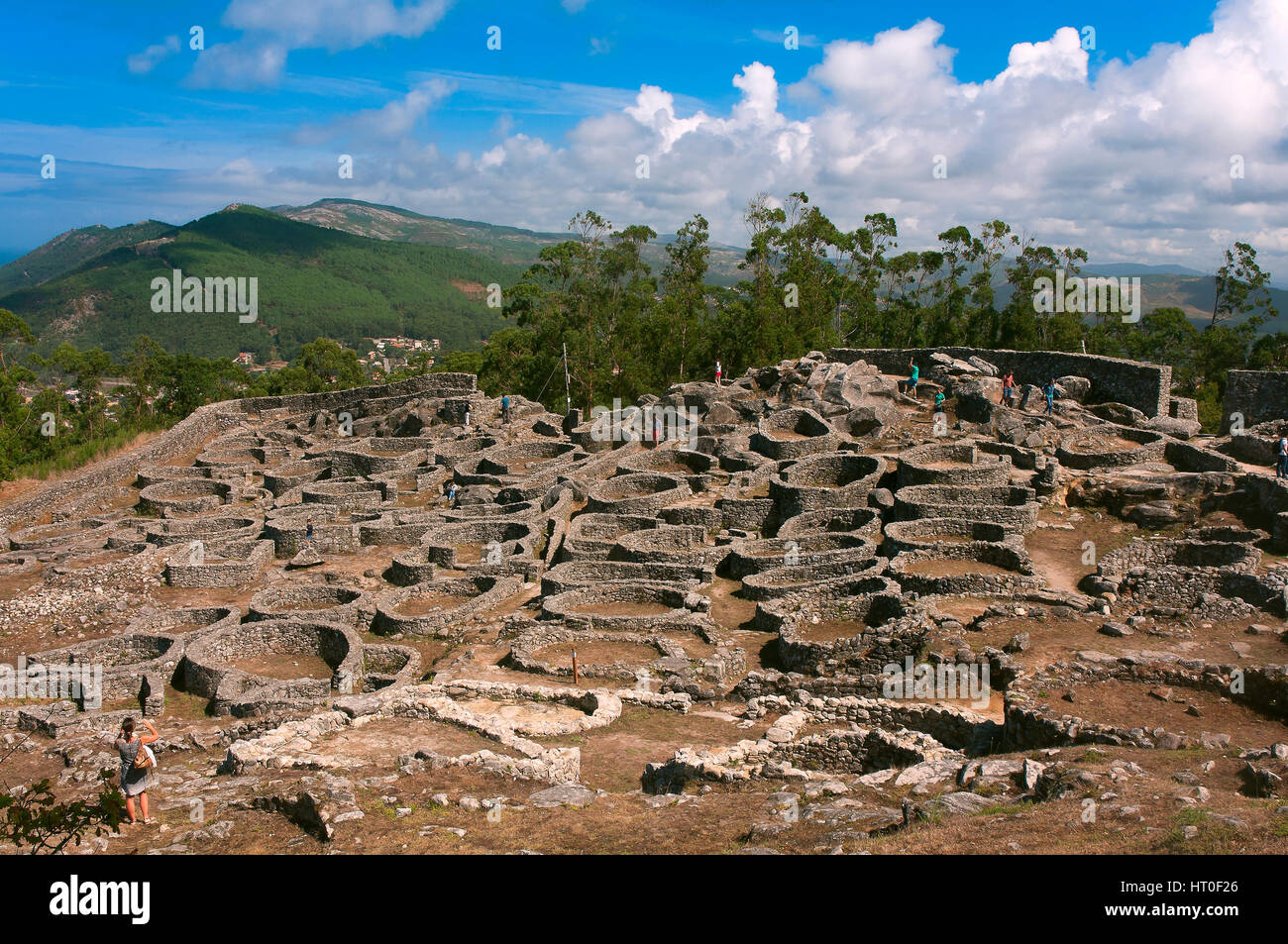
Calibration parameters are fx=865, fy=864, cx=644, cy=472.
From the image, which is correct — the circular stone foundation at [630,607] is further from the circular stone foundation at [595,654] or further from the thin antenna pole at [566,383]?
the thin antenna pole at [566,383]

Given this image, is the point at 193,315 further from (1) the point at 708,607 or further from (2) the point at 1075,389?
(1) the point at 708,607

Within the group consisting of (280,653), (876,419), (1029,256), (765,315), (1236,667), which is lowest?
(280,653)

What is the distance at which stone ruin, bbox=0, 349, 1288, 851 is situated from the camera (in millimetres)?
12641

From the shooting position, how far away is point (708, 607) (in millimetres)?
20891

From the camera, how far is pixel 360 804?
35.2 feet

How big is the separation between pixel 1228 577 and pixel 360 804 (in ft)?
61.5

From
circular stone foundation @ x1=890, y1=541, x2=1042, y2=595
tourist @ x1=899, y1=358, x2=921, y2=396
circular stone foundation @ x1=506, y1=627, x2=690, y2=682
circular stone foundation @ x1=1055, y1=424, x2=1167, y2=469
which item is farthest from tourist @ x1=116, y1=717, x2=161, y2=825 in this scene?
tourist @ x1=899, y1=358, x2=921, y2=396

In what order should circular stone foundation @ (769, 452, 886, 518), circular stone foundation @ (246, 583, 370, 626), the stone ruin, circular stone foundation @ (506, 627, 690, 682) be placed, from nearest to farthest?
1. the stone ruin
2. circular stone foundation @ (506, 627, 690, 682)
3. circular stone foundation @ (246, 583, 370, 626)
4. circular stone foundation @ (769, 452, 886, 518)

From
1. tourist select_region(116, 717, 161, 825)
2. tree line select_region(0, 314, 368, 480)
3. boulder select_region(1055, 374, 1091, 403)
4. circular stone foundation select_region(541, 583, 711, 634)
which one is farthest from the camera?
tree line select_region(0, 314, 368, 480)

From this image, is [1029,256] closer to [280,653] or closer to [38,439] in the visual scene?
[280,653]

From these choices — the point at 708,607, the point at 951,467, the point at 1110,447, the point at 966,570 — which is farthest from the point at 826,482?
the point at 708,607

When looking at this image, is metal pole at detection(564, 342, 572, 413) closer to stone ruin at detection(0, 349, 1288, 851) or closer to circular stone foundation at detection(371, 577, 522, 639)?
stone ruin at detection(0, 349, 1288, 851)

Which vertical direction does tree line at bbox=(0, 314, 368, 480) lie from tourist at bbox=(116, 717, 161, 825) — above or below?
above
